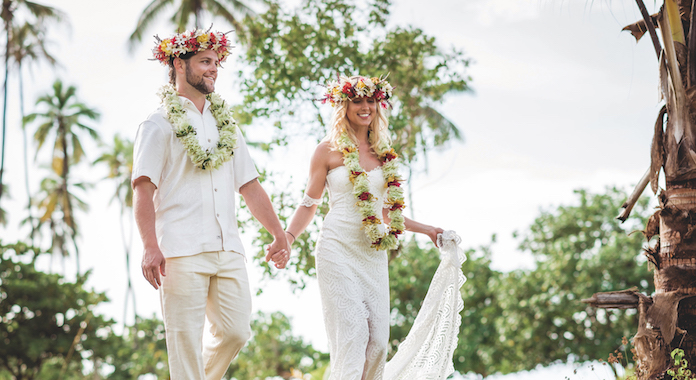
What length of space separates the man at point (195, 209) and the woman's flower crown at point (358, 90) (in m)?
1.18

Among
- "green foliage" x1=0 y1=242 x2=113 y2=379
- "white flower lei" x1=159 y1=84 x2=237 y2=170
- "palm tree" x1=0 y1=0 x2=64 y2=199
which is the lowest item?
"green foliage" x1=0 y1=242 x2=113 y2=379

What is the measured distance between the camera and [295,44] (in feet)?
34.8

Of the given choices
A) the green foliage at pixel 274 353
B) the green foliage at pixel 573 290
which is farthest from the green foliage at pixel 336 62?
the green foliage at pixel 274 353

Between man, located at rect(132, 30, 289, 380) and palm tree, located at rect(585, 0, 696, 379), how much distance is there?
317 cm

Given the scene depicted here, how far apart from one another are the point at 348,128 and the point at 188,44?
162 centimetres

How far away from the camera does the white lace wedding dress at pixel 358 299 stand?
5250mm

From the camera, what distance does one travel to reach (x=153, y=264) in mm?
4059

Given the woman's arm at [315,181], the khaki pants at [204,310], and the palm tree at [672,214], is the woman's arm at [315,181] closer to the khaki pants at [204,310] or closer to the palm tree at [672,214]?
→ the khaki pants at [204,310]

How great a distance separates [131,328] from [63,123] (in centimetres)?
1029

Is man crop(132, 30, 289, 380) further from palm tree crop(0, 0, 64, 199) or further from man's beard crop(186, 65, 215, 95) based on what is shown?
palm tree crop(0, 0, 64, 199)

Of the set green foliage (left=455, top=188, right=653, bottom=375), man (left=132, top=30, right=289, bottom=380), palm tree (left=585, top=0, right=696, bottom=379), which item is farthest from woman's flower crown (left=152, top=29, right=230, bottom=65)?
green foliage (left=455, top=188, right=653, bottom=375)

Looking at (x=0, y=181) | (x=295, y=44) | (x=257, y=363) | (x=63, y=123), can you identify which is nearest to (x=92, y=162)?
(x=63, y=123)

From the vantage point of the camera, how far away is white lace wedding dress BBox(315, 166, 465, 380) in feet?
17.2

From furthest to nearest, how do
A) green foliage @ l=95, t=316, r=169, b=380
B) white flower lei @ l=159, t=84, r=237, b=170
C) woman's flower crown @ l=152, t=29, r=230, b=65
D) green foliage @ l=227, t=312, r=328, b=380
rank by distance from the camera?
green foliage @ l=227, t=312, r=328, b=380, green foliage @ l=95, t=316, r=169, b=380, woman's flower crown @ l=152, t=29, r=230, b=65, white flower lei @ l=159, t=84, r=237, b=170
